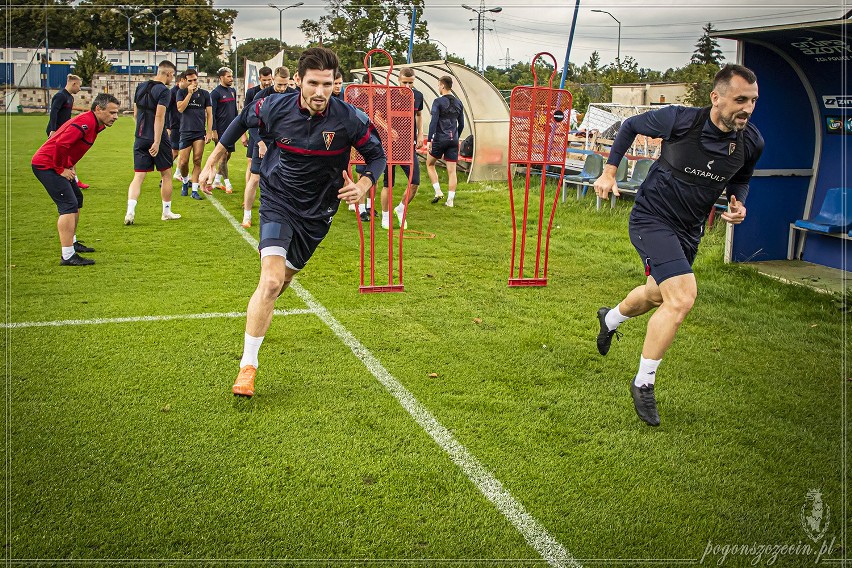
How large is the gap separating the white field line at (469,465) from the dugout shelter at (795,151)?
5.89 m

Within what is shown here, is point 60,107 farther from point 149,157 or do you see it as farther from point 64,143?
point 64,143

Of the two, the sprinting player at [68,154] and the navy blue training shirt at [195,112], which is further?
the navy blue training shirt at [195,112]

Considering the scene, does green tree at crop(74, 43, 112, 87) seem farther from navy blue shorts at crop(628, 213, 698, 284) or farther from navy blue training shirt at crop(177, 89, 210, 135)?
navy blue shorts at crop(628, 213, 698, 284)

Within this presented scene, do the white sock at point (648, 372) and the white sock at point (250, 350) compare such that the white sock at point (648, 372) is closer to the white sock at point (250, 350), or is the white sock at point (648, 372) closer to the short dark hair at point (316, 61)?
the white sock at point (250, 350)

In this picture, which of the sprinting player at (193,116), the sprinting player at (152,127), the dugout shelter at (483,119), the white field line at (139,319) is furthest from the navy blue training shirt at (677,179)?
the dugout shelter at (483,119)

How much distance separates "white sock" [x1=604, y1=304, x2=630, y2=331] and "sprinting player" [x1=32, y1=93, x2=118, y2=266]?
19.3ft

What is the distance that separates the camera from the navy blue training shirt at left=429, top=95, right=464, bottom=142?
14344 millimetres

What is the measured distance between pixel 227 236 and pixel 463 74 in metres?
9.78

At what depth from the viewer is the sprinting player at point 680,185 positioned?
490 cm

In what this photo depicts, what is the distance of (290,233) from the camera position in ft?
17.4

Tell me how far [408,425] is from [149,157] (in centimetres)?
808

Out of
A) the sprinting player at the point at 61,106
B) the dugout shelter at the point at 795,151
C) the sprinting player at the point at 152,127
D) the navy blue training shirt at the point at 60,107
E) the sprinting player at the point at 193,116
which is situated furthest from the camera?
the sprinting player at the point at 193,116

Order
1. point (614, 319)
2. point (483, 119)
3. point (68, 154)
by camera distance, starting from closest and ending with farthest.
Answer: point (614, 319)
point (68, 154)
point (483, 119)

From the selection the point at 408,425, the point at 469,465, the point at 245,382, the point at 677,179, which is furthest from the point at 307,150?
the point at 677,179
